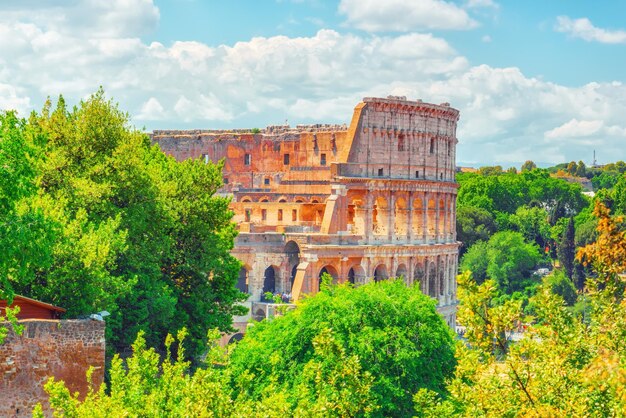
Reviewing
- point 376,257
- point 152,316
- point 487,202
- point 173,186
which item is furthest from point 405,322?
point 487,202

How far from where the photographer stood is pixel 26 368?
2195 cm

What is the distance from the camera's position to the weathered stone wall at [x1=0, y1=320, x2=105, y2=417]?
71.3 feet

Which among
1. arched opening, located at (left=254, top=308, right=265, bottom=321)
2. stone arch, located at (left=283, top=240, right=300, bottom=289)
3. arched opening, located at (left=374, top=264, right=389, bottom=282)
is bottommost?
arched opening, located at (left=254, top=308, right=265, bottom=321)

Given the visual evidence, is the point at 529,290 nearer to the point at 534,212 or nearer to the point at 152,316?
the point at 534,212

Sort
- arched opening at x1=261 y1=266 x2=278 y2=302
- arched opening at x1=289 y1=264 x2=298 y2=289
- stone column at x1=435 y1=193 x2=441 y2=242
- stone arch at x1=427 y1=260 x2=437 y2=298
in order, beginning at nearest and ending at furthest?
arched opening at x1=289 y1=264 x2=298 y2=289, arched opening at x1=261 y1=266 x2=278 y2=302, stone arch at x1=427 y1=260 x2=437 y2=298, stone column at x1=435 y1=193 x2=441 y2=242

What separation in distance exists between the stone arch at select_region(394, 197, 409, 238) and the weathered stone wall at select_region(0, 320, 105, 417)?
46278 millimetres

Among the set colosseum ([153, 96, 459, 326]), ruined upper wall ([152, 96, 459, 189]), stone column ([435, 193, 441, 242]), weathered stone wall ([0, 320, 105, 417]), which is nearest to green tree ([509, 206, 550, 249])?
colosseum ([153, 96, 459, 326])

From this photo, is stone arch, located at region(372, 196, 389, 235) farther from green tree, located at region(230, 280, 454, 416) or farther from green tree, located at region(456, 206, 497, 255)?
green tree, located at region(230, 280, 454, 416)

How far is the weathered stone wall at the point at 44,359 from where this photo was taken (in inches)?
856

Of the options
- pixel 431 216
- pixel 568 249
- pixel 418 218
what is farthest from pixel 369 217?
pixel 568 249

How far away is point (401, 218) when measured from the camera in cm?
6838

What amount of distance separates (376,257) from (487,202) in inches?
1784

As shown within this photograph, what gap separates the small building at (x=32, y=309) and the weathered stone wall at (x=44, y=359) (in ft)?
6.31

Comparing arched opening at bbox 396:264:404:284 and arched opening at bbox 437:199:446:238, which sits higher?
arched opening at bbox 437:199:446:238
